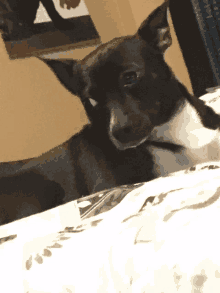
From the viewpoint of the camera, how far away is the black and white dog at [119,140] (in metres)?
0.78

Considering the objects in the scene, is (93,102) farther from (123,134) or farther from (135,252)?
(135,252)

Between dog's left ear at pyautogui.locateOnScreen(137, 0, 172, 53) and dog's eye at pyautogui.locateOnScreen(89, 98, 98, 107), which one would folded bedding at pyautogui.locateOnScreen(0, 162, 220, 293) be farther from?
dog's left ear at pyautogui.locateOnScreen(137, 0, 172, 53)

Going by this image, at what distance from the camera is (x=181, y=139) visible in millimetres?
799

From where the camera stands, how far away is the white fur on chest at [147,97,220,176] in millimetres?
784

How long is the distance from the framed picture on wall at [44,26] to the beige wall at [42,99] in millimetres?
29

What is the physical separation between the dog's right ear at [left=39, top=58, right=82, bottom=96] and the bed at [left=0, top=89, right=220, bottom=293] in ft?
1.72

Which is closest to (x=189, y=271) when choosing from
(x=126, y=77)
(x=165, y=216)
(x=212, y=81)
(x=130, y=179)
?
(x=165, y=216)

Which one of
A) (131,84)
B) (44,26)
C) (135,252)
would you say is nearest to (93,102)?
(131,84)

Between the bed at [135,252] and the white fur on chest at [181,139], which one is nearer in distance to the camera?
the bed at [135,252]

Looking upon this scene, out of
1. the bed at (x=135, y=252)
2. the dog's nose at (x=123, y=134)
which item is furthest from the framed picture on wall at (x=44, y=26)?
the bed at (x=135, y=252)

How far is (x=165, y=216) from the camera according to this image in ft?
1.21

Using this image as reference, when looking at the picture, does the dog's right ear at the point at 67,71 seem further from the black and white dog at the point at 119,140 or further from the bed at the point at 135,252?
the bed at the point at 135,252

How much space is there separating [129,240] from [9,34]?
78cm

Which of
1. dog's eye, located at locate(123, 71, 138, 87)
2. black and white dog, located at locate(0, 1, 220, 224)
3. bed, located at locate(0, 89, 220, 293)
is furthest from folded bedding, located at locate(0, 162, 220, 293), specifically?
dog's eye, located at locate(123, 71, 138, 87)
